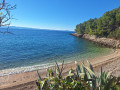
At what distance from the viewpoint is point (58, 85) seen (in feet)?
5.72

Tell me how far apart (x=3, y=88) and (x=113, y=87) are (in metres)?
7.16

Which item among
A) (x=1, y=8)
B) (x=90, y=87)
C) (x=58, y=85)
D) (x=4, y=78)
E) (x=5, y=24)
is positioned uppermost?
(x=1, y=8)

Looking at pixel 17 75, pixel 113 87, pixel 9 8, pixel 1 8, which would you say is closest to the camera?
pixel 113 87

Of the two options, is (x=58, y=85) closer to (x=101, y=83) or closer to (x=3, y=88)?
(x=101, y=83)

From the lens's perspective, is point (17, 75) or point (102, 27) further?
point (102, 27)

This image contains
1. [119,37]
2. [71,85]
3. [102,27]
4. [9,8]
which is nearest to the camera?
[71,85]

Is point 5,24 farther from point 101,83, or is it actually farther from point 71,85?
point 101,83

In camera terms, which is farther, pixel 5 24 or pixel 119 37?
pixel 119 37

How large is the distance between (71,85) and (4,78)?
865 cm

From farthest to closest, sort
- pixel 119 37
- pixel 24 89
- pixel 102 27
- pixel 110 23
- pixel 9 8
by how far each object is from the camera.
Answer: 1. pixel 102 27
2. pixel 110 23
3. pixel 119 37
4. pixel 24 89
5. pixel 9 8

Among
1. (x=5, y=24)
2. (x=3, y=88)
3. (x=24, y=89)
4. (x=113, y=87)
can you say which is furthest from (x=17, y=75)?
(x=113, y=87)

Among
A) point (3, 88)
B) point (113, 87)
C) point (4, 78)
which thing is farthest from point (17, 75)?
point (113, 87)

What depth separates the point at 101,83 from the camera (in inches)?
81.0

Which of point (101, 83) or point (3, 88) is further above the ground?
point (101, 83)
